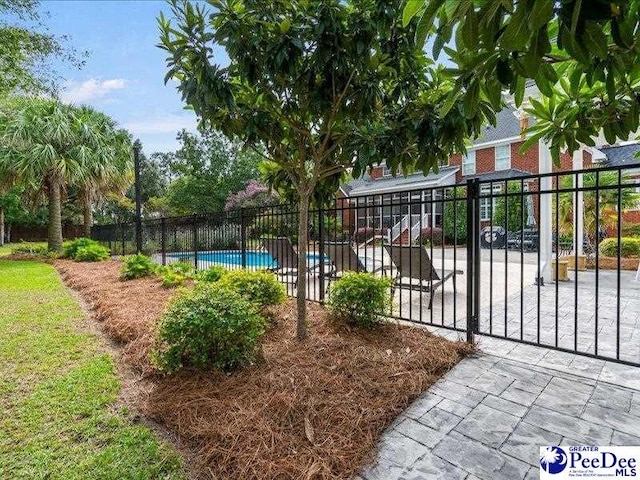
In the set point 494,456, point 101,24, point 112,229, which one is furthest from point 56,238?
point 494,456

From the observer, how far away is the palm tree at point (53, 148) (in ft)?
40.3

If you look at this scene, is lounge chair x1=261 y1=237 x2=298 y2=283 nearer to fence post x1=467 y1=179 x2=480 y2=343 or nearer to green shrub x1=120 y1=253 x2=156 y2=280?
green shrub x1=120 y1=253 x2=156 y2=280

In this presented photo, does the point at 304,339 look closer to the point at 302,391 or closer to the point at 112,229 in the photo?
the point at 302,391

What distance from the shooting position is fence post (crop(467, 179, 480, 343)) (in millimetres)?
3555

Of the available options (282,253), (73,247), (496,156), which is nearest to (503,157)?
(496,156)

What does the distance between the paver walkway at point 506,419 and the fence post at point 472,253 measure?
1.44 feet

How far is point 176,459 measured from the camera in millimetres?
2125

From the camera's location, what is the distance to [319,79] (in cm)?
305

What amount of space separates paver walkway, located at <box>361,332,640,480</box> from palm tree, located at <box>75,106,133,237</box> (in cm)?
1454

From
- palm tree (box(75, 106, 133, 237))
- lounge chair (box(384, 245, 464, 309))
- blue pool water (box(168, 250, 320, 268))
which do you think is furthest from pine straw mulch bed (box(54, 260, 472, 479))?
palm tree (box(75, 106, 133, 237))

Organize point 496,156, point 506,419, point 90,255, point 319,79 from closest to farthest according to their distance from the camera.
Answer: point 506,419 < point 319,79 < point 90,255 < point 496,156

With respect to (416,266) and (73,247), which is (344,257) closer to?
(416,266)

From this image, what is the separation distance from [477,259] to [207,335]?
8.80ft

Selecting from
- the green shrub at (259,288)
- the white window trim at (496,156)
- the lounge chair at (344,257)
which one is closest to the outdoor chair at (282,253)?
the lounge chair at (344,257)
